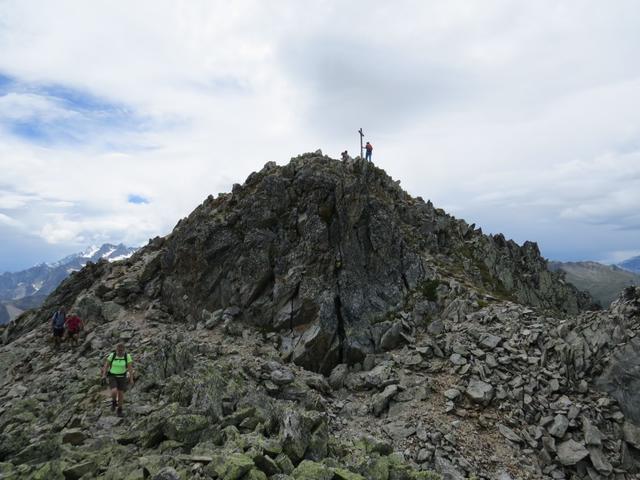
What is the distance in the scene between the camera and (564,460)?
19.5 m

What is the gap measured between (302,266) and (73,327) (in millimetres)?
20597

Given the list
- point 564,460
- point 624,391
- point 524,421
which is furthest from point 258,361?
point 624,391

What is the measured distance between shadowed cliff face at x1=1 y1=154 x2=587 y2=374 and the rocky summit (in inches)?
6.5

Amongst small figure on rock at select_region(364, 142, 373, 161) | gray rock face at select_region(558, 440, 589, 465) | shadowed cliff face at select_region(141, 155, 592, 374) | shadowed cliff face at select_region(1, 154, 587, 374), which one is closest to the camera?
gray rock face at select_region(558, 440, 589, 465)

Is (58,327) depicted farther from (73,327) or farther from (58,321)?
(73,327)

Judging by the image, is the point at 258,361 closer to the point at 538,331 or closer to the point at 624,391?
the point at 538,331

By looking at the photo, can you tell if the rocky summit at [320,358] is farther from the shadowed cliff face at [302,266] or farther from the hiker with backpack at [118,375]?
the hiker with backpack at [118,375]

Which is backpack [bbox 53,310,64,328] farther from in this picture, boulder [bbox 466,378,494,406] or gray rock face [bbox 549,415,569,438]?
gray rock face [bbox 549,415,569,438]

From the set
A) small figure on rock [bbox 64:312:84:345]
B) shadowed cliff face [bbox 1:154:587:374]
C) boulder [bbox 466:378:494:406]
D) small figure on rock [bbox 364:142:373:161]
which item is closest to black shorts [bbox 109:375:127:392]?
shadowed cliff face [bbox 1:154:587:374]

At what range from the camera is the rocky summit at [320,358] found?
16734mm

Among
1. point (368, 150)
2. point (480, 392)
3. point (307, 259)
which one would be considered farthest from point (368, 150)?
point (480, 392)

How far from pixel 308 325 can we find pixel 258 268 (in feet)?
24.8

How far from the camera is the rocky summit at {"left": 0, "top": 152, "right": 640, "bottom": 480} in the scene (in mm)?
16734

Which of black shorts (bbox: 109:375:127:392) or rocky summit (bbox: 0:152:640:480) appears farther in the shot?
black shorts (bbox: 109:375:127:392)
